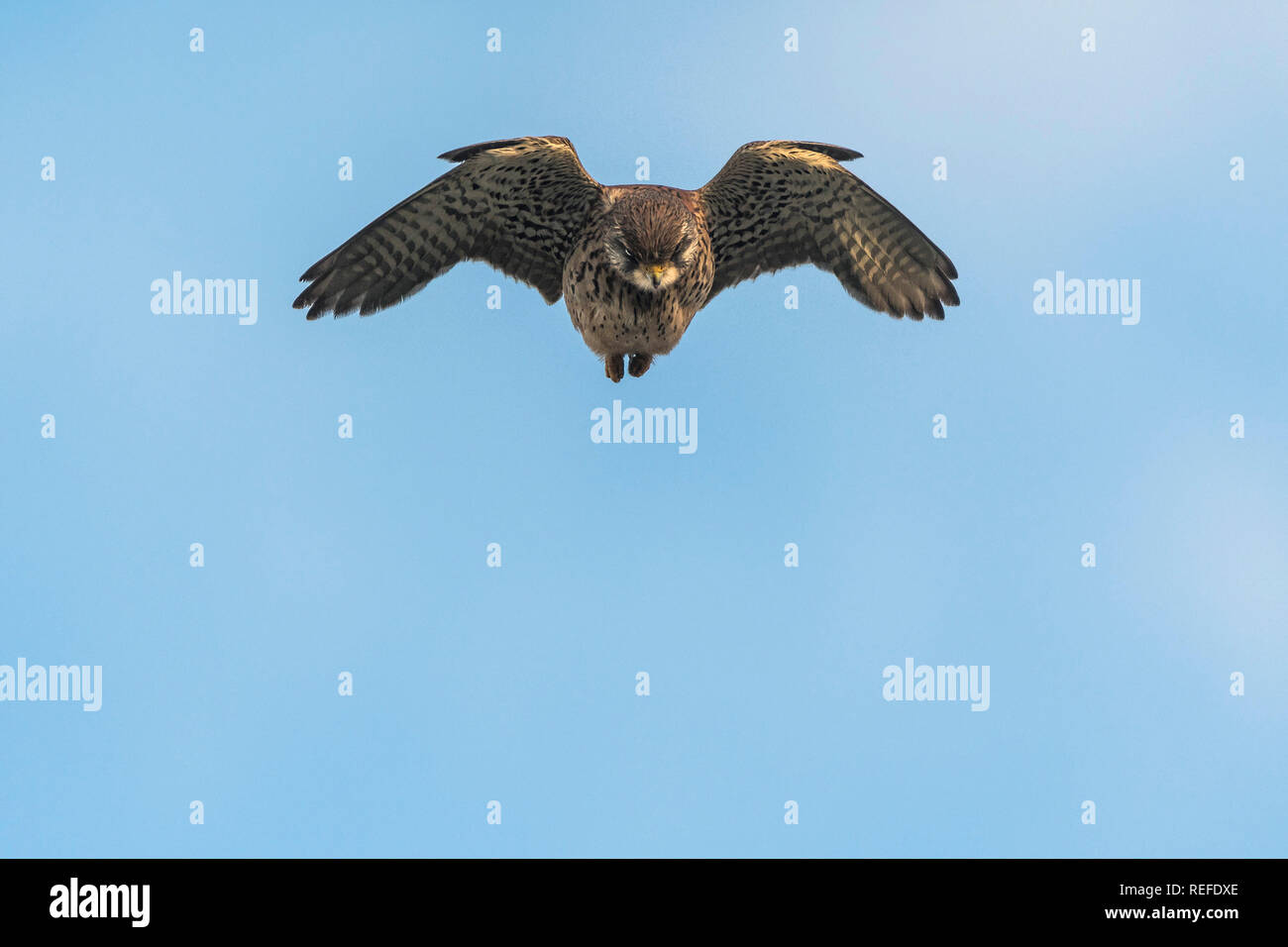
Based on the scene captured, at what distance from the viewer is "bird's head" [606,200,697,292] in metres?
11.3

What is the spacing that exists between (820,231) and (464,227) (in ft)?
11.3

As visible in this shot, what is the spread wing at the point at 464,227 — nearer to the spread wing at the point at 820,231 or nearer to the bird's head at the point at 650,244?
the bird's head at the point at 650,244

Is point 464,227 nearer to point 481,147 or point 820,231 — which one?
point 481,147

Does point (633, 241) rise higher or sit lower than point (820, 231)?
lower

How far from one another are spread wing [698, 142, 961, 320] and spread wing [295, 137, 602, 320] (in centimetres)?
137

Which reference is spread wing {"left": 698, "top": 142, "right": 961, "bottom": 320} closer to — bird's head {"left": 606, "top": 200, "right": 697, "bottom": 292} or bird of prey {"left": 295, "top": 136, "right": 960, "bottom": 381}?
bird of prey {"left": 295, "top": 136, "right": 960, "bottom": 381}

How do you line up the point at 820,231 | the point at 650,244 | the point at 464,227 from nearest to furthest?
the point at 650,244
the point at 464,227
the point at 820,231

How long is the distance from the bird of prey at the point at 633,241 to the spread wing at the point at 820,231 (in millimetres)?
12

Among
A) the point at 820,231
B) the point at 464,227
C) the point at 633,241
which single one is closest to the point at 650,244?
the point at 633,241

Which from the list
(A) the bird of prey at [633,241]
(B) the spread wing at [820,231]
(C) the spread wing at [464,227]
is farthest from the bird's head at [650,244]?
(B) the spread wing at [820,231]

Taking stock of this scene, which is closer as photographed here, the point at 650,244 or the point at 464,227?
the point at 650,244

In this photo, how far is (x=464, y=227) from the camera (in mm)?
12398

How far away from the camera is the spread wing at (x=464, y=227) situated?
11.8 m

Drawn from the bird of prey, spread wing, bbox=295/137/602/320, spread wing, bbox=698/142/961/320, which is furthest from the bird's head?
spread wing, bbox=698/142/961/320
